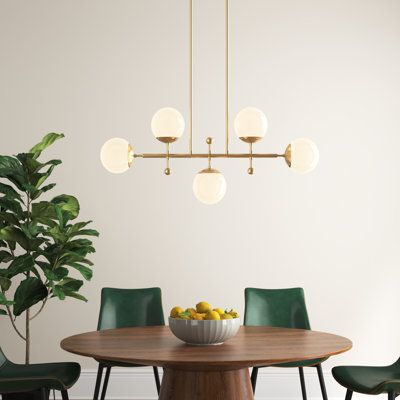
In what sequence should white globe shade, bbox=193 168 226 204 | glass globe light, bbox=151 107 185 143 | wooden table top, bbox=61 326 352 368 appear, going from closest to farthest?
wooden table top, bbox=61 326 352 368, glass globe light, bbox=151 107 185 143, white globe shade, bbox=193 168 226 204

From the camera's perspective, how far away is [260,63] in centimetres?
534

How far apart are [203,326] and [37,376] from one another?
1079 mm

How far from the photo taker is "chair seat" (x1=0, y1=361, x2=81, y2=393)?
Result: 134 inches

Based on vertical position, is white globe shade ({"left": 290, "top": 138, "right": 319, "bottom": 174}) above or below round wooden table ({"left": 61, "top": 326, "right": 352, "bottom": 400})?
above

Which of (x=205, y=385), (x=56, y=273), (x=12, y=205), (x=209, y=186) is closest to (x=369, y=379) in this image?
(x=205, y=385)

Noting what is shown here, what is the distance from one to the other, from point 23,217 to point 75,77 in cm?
141

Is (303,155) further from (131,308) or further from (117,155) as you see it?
(131,308)

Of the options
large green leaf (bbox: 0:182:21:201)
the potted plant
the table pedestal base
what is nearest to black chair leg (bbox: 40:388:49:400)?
the table pedestal base

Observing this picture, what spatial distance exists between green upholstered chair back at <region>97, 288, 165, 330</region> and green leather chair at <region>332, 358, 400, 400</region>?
136 cm

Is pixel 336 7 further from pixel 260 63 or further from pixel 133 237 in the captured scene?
pixel 133 237

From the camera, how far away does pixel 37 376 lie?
372 centimetres

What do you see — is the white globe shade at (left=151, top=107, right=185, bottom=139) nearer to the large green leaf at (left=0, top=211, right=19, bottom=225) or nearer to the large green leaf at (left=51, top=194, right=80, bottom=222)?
the large green leaf at (left=51, top=194, right=80, bottom=222)

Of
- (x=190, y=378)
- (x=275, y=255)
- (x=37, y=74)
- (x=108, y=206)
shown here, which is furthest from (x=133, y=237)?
(x=190, y=378)

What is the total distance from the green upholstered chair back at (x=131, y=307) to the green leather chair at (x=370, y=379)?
4.47 feet
